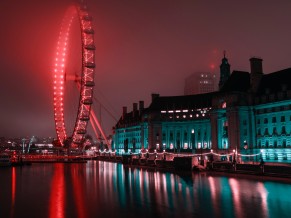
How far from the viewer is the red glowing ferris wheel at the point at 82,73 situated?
74.1 m

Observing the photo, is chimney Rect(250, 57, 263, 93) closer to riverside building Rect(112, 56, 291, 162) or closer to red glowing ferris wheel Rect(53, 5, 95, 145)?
riverside building Rect(112, 56, 291, 162)

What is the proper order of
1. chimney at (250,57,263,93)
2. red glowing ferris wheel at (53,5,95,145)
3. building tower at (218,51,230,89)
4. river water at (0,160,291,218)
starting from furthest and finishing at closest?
building tower at (218,51,230,89), chimney at (250,57,263,93), red glowing ferris wheel at (53,5,95,145), river water at (0,160,291,218)

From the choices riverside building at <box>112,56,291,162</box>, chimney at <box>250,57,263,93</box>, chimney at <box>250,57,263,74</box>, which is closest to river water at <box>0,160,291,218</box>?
riverside building at <box>112,56,291,162</box>

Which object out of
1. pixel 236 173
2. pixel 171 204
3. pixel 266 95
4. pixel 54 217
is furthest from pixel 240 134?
pixel 54 217

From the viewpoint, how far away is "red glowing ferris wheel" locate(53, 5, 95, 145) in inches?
2918

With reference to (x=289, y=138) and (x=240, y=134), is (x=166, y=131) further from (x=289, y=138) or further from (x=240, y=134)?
(x=289, y=138)

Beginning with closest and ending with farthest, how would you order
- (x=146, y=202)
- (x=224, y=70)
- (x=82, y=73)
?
(x=146, y=202), (x=82, y=73), (x=224, y=70)

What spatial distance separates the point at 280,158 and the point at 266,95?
52.1 feet

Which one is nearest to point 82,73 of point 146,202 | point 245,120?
point 245,120

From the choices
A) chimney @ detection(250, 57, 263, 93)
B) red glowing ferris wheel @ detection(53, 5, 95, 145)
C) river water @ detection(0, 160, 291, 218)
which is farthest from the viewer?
chimney @ detection(250, 57, 263, 93)

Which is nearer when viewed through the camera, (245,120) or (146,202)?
(146,202)

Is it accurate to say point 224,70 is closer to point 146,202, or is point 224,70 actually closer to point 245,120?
point 245,120

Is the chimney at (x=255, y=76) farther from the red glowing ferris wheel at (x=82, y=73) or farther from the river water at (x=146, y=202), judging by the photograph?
the river water at (x=146, y=202)

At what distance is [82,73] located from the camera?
79688mm
